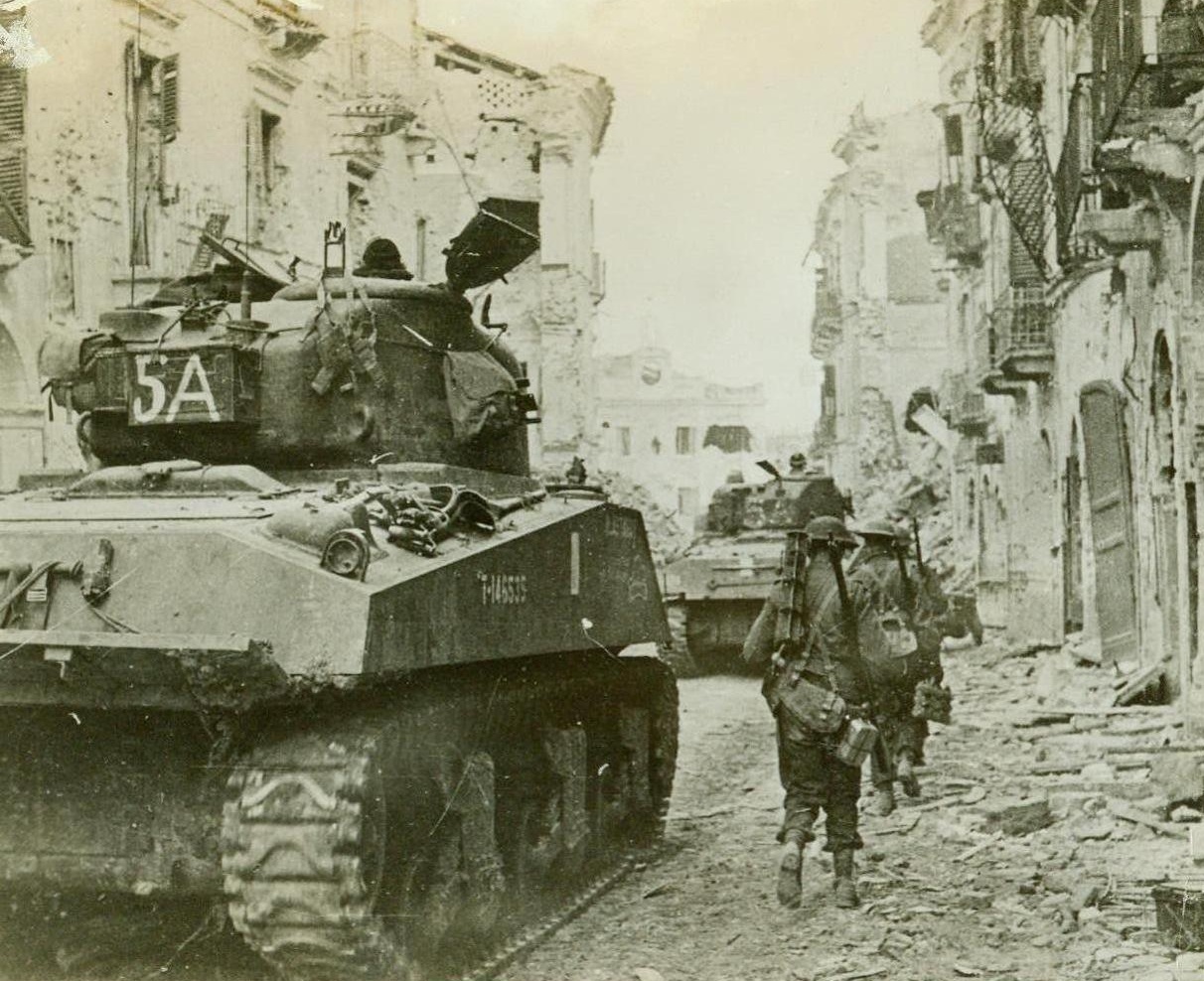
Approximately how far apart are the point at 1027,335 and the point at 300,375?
1640cm

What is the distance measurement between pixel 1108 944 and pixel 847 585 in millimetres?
2179

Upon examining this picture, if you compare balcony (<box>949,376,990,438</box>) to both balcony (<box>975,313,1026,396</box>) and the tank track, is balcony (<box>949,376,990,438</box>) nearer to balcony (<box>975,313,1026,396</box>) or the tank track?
balcony (<box>975,313,1026,396</box>)

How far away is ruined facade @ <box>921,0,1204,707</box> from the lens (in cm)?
1240

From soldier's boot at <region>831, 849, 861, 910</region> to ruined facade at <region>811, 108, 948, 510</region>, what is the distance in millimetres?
34208

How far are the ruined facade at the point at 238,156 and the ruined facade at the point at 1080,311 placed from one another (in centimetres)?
628

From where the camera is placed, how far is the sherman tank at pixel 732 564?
15.9 m

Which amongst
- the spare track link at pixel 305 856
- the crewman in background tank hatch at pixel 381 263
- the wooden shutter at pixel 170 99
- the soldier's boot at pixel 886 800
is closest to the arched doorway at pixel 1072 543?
the soldier's boot at pixel 886 800

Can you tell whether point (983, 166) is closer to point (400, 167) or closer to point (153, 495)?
point (400, 167)

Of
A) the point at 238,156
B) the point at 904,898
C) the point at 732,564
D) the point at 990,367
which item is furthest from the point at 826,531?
the point at 990,367

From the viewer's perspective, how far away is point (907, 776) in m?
9.70

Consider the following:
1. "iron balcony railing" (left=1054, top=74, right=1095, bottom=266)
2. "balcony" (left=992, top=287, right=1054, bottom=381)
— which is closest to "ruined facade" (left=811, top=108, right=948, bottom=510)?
"balcony" (left=992, top=287, right=1054, bottom=381)

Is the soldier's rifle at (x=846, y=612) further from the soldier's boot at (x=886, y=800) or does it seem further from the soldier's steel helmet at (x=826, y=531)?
the soldier's boot at (x=886, y=800)

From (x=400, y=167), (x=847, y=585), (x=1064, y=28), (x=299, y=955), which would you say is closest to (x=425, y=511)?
(x=299, y=955)

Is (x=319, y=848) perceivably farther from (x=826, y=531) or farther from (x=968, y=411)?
(x=968, y=411)
